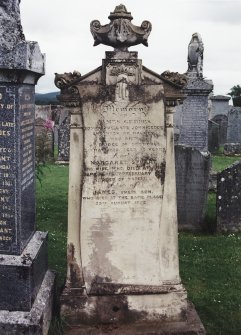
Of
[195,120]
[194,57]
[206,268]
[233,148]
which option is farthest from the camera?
[233,148]

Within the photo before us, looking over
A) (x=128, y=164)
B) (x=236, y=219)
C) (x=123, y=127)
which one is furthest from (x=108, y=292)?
(x=236, y=219)

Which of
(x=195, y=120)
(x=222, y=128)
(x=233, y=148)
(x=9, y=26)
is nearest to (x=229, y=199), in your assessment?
(x=195, y=120)

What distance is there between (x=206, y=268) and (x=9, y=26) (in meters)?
4.57

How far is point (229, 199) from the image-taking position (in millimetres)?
8586

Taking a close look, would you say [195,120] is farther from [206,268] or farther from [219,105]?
[219,105]

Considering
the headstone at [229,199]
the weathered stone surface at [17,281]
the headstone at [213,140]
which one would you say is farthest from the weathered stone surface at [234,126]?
the weathered stone surface at [17,281]

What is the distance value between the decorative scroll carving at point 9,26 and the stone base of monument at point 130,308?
104 inches

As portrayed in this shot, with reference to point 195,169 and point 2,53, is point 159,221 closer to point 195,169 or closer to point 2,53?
point 2,53

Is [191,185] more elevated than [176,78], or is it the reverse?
[176,78]

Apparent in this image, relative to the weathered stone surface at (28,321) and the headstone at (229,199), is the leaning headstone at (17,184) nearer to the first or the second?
the weathered stone surface at (28,321)

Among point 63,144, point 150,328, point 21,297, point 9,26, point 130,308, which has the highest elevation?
point 9,26

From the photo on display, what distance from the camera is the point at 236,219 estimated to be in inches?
344

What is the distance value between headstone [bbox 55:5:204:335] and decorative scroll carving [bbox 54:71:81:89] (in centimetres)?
1

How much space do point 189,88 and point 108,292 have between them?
27.9 ft
